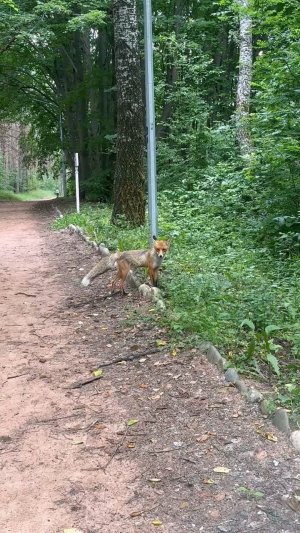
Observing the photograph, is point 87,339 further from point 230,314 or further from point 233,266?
point 233,266

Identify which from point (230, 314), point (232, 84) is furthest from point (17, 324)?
point (232, 84)

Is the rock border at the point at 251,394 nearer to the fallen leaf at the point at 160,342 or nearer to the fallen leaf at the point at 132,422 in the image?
the fallen leaf at the point at 160,342

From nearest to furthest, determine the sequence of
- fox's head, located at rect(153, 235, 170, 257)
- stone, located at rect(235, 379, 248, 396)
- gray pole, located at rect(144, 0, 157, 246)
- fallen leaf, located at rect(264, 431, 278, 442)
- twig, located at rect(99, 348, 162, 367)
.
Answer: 1. fallen leaf, located at rect(264, 431, 278, 442)
2. stone, located at rect(235, 379, 248, 396)
3. twig, located at rect(99, 348, 162, 367)
4. fox's head, located at rect(153, 235, 170, 257)
5. gray pole, located at rect(144, 0, 157, 246)

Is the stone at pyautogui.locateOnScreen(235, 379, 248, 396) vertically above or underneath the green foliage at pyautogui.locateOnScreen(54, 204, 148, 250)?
underneath

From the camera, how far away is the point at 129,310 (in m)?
6.75

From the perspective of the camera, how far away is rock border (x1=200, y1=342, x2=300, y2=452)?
145 inches

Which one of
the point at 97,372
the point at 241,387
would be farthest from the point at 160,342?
the point at 241,387

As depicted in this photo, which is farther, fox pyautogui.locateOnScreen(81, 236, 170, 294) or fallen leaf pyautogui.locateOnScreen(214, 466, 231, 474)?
fox pyautogui.locateOnScreen(81, 236, 170, 294)

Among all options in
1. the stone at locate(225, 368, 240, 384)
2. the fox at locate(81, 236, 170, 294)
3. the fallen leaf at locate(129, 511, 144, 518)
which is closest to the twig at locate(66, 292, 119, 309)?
the fox at locate(81, 236, 170, 294)

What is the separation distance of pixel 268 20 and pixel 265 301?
20.3 feet

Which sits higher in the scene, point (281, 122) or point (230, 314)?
point (281, 122)

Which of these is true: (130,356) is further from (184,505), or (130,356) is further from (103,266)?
(103,266)

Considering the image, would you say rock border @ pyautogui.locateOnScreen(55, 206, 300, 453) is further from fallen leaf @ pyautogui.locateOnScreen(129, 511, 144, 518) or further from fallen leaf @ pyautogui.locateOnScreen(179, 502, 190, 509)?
fallen leaf @ pyautogui.locateOnScreen(129, 511, 144, 518)

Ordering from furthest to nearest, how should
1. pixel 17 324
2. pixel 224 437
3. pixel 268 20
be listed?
pixel 268 20 < pixel 17 324 < pixel 224 437
